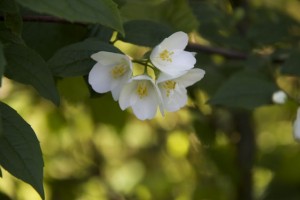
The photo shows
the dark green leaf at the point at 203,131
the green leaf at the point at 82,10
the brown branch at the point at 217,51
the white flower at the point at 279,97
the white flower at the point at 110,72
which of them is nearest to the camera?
the green leaf at the point at 82,10

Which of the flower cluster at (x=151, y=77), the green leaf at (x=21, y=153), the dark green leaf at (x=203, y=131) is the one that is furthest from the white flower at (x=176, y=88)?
the dark green leaf at (x=203, y=131)

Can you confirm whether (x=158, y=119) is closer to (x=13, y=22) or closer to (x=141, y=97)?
(x=141, y=97)

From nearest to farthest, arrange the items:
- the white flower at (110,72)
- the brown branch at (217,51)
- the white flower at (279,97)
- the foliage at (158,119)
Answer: the foliage at (158,119)
the white flower at (110,72)
the white flower at (279,97)
the brown branch at (217,51)

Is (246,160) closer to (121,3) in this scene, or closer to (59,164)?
(59,164)

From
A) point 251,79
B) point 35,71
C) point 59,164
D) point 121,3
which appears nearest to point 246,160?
point 59,164

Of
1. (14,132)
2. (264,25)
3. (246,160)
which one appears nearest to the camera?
(14,132)

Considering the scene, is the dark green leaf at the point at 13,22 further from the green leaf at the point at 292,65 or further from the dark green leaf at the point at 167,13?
the green leaf at the point at 292,65
